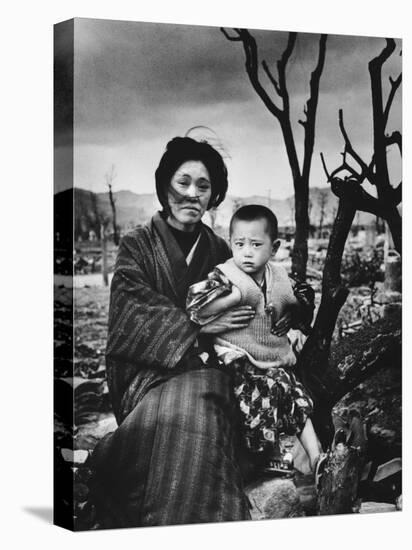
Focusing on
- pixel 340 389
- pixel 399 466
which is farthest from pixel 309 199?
pixel 399 466

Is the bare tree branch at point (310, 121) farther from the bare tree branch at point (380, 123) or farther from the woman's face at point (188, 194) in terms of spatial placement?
the woman's face at point (188, 194)

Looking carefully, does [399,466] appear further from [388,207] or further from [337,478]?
[388,207]

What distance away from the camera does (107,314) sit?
8.01 meters

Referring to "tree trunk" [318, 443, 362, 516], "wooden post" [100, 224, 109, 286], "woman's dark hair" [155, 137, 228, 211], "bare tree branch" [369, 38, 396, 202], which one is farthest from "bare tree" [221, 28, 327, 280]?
"wooden post" [100, 224, 109, 286]

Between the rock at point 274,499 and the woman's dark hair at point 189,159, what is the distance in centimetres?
162

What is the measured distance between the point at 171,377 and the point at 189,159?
3.98 ft

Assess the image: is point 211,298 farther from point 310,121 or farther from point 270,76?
point 270,76

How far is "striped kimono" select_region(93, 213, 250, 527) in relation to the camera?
802 cm

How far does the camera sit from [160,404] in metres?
8.12

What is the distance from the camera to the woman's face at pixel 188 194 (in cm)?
822

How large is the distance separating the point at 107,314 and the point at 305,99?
1.77m

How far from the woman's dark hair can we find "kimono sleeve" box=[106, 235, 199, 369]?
0.35 meters

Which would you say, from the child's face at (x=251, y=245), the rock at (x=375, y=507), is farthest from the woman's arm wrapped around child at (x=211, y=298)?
the rock at (x=375, y=507)

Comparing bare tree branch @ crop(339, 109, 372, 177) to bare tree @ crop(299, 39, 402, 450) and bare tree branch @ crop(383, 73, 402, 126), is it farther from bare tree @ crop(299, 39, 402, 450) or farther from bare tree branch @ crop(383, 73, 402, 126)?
bare tree branch @ crop(383, 73, 402, 126)
